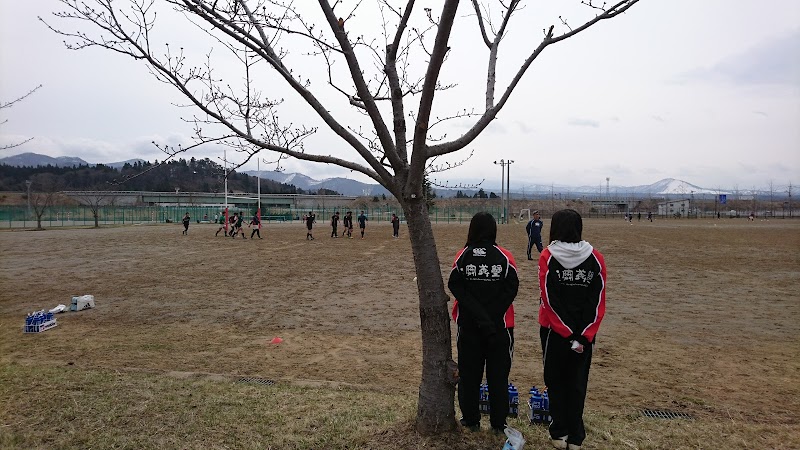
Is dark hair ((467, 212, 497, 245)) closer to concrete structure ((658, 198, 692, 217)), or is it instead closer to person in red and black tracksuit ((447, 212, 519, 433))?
person in red and black tracksuit ((447, 212, 519, 433))

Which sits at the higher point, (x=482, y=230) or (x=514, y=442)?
(x=482, y=230)

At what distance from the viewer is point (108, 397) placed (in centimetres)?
463

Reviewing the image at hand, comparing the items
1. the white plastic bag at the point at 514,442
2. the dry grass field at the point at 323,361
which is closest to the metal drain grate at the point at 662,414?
the dry grass field at the point at 323,361

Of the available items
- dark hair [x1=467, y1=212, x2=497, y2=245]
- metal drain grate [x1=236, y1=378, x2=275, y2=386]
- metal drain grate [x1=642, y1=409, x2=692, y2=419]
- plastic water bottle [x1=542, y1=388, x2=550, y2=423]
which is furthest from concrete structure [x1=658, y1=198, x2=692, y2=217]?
dark hair [x1=467, y1=212, x2=497, y2=245]

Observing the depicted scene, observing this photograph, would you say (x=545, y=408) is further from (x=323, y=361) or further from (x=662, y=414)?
(x=323, y=361)

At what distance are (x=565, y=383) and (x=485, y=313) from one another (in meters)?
0.84

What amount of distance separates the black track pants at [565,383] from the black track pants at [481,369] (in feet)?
1.03

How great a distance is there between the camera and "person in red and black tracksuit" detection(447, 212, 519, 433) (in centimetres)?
378

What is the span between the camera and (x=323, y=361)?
262 inches

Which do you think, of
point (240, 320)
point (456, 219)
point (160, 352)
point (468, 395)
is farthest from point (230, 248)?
point (456, 219)

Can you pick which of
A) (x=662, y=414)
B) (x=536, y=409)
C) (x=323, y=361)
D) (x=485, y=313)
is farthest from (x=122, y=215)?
(x=662, y=414)

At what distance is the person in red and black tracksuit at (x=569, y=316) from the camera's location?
12.0 ft

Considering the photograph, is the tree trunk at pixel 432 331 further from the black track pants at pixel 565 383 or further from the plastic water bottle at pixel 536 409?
the plastic water bottle at pixel 536 409

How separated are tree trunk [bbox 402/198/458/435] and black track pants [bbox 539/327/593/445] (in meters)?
0.77
